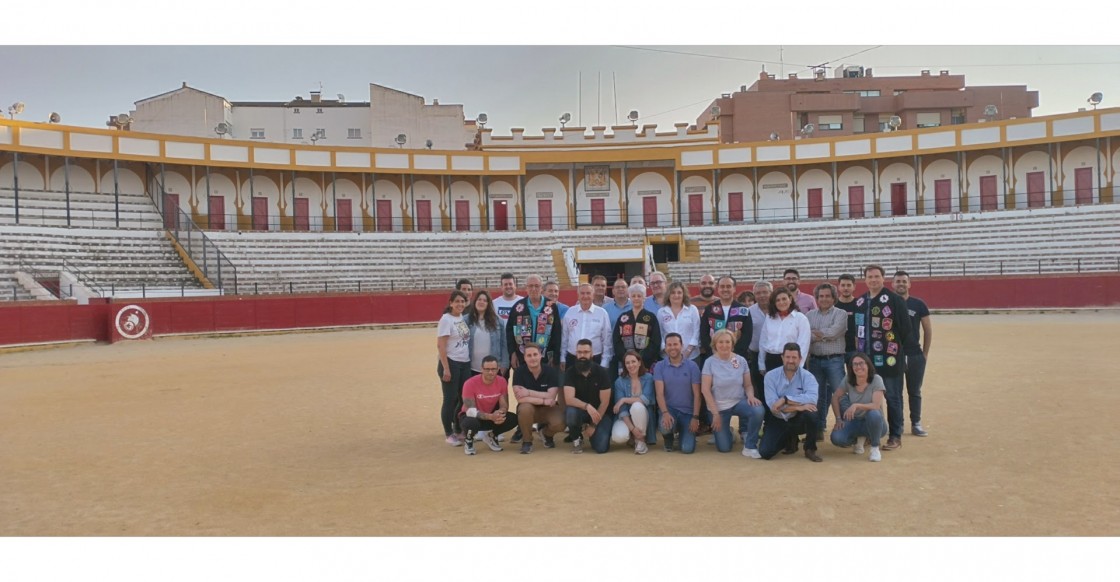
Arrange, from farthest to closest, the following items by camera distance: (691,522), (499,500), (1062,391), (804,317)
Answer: (1062,391)
(804,317)
(499,500)
(691,522)

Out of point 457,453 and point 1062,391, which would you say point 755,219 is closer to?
point 1062,391

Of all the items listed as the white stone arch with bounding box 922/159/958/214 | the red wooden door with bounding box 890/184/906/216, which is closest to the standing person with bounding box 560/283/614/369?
the red wooden door with bounding box 890/184/906/216

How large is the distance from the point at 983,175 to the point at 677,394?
3778cm

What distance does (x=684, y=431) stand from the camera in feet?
23.6

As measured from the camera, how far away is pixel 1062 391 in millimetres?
9773

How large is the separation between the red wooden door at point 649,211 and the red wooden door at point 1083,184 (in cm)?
1980

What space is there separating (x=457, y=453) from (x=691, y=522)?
2914 mm

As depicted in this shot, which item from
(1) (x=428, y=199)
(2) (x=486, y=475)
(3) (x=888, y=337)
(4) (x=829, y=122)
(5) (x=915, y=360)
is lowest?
(2) (x=486, y=475)

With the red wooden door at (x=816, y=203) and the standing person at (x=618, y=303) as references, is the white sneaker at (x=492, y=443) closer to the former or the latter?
the standing person at (x=618, y=303)

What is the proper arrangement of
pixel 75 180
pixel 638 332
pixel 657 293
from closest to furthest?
pixel 638 332 < pixel 657 293 < pixel 75 180

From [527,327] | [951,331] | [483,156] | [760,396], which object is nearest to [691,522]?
[760,396]

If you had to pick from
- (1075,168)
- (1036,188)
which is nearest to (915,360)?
(1036,188)

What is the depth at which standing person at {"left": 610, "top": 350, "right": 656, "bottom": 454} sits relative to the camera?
282 inches

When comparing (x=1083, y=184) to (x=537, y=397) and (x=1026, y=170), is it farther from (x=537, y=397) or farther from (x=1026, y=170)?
(x=537, y=397)
